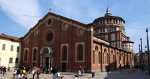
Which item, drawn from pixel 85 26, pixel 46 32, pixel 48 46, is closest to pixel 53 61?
pixel 48 46

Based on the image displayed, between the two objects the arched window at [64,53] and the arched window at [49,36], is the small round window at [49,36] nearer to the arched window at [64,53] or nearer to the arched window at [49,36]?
the arched window at [49,36]

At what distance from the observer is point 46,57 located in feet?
140

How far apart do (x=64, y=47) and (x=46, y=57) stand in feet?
14.1

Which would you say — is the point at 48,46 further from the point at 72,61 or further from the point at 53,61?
the point at 72,61

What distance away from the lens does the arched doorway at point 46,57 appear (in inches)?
1651

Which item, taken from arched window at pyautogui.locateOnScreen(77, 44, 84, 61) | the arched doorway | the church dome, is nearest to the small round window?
the arched doorway

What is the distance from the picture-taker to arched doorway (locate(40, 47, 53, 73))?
41.9m

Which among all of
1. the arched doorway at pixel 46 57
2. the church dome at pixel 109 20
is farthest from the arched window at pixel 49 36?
the church dome at pixel 109 20

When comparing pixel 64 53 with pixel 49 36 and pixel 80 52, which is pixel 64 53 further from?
pixel 49 36

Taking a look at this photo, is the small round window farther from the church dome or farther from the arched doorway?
the church dome

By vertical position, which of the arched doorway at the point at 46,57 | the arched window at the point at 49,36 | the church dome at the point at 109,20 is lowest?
the arched doorway at the point at 46,57

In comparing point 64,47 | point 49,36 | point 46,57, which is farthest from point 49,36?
point 64,47

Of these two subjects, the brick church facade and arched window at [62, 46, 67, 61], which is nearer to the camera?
the brick church facade

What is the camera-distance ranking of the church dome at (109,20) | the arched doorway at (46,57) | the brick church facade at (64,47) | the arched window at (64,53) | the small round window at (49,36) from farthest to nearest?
the church dome at (109,20), the small round window at (49,36), the arched doorway at (46,57), the arched window at (64,53), the brick church facade at (64,47)
